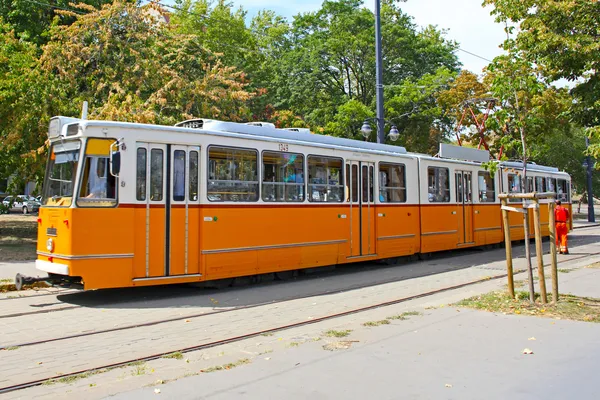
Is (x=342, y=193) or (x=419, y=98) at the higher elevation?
(x=419, y=98)

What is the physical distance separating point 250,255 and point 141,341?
408 centimetres

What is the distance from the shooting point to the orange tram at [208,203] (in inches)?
358

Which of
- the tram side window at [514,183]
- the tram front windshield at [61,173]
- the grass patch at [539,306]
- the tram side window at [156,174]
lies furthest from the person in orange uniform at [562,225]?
the tram front windshield at [61,173]

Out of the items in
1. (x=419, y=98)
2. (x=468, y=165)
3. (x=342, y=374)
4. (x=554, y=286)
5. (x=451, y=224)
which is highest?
(x=419, y=98)

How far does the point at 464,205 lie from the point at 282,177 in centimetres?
798

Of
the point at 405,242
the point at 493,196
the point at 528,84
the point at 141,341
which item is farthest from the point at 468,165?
the point at 141,341

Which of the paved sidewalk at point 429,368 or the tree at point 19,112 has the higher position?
the tree at point 19,112

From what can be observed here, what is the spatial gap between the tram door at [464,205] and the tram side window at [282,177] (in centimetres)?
703

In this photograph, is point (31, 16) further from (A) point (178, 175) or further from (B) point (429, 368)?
(B) point (429, 368)

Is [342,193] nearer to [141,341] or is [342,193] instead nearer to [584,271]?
[584,271]

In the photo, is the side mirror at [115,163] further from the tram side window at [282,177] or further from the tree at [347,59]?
the tree at [347,59]

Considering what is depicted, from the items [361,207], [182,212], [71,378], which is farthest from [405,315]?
[361,207]

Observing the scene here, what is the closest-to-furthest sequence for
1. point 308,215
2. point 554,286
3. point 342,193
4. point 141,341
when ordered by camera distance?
point 141,341 → point 554,286 → point 308,215 → point 342,193

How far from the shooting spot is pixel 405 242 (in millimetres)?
14828
